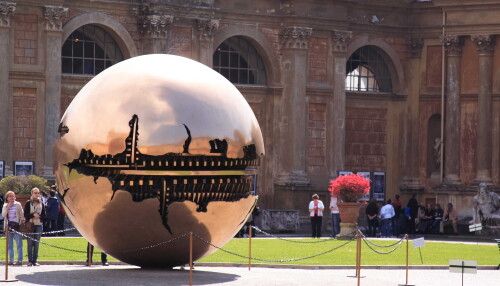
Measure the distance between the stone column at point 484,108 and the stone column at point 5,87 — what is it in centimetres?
1638

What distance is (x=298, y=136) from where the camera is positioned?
174ft

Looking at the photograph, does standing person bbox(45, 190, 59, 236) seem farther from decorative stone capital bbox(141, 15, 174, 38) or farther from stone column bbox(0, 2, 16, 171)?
decorative stone capital bbox(141, 15, 174, 38)

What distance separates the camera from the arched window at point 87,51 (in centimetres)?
4847

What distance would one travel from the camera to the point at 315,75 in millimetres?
53688

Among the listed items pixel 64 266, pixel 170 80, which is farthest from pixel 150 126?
pixel 64 266

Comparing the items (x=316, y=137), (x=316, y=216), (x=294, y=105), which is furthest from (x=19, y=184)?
(x=316, y=137)

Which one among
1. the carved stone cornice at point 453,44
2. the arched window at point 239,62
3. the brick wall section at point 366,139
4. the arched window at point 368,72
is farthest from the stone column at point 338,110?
the carved stone cornice at point 453,44

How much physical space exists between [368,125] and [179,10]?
9.64 meters

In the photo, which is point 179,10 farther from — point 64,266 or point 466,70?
point 64,266

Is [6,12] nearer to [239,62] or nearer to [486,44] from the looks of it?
[239,62]

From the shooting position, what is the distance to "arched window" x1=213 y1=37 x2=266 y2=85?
171 ft

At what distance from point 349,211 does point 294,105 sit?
369 inches

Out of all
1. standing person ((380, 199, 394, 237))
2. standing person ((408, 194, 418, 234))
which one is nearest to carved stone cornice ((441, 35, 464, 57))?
standing person ((408, 194, 418, 234))

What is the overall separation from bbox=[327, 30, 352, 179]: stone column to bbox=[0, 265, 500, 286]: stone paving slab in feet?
75.9
